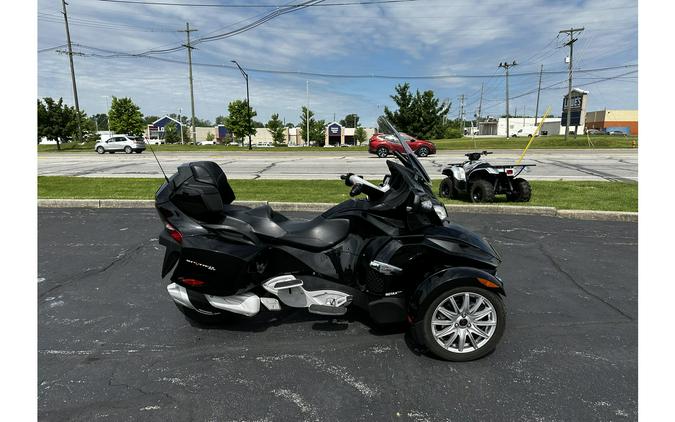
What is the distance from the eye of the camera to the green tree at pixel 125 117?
178 ft

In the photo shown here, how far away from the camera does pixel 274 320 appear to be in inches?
138

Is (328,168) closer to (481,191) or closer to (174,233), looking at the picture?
(481,191)

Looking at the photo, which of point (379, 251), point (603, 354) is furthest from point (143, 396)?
point (603, 354)

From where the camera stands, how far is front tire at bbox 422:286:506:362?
2836 millimetres

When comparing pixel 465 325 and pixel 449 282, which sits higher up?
pixel 449 282

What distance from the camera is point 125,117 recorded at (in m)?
54.2

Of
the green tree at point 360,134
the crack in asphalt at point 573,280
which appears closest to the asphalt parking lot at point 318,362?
the crack in asphalt at point 573,280

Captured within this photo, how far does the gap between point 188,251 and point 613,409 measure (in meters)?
3.06

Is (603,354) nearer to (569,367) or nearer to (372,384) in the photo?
(569,367)

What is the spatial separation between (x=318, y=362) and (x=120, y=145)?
35.8 metres

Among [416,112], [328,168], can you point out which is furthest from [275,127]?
[328,168]

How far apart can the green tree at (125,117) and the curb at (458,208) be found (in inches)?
2076

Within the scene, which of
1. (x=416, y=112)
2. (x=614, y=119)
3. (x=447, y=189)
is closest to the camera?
(x=447, y=189)

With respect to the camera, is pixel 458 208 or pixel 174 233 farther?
pixel 458 208
